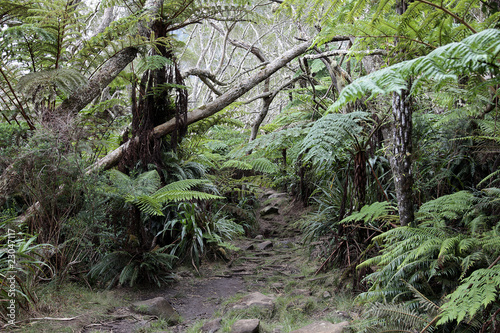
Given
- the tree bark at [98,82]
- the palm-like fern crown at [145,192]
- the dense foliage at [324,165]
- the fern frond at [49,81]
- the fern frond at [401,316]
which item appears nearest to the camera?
the fern frond at [401,316]

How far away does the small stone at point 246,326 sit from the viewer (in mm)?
2563

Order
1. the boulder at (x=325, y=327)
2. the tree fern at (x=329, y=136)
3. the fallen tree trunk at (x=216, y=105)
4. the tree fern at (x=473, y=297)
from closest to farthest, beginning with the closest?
the tree fern at (x=473, y=297), the boulder at (x=325, y=327), the tree fern at (x=329, y=136), the fallen tree trunk at (x=216, y=105)

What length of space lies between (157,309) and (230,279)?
1.46 m

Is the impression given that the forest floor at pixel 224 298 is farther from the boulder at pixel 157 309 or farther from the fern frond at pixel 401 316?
the fern frond at pixel 401 316

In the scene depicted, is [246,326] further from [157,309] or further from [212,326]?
[157,309]

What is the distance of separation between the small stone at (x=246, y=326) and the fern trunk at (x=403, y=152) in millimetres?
1462

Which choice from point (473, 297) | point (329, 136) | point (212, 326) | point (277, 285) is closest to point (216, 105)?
point (329, 136)

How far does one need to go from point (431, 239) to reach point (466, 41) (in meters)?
1.28

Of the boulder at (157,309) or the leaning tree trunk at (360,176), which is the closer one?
the boulder at (157,309)

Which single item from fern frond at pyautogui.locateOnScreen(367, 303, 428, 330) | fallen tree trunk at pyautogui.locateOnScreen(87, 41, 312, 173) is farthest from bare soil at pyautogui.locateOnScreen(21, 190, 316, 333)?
fallen tree trunk at pyautogui.locateOnScreen(87, 41, 312, 173)

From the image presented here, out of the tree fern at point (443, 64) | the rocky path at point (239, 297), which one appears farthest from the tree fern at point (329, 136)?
the rocky path at point (239, 297)

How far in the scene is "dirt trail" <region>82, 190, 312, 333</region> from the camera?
10.1 ft

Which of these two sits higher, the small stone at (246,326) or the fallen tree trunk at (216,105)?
the fallen tree trunk at (216,105)

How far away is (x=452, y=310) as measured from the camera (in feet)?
5.35
